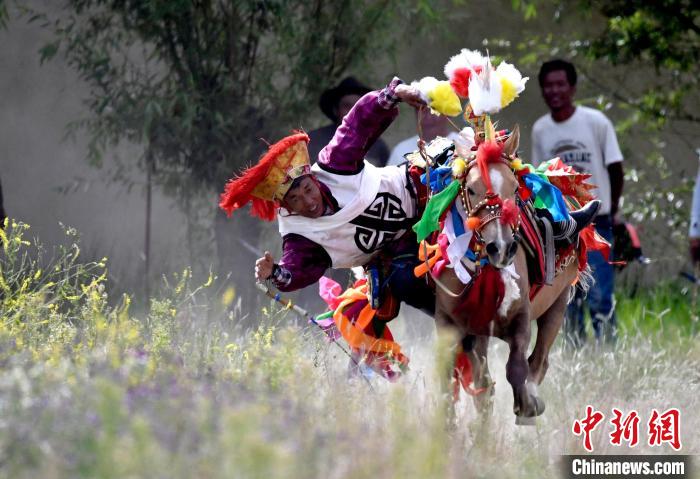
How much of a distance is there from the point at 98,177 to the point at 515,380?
19.1 ft

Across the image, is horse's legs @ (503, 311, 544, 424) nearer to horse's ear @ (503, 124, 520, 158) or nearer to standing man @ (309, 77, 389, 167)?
horse's ear @ (503, 124, 520, 158)

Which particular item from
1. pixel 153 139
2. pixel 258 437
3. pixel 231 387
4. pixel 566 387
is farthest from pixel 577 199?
pixel 153 139

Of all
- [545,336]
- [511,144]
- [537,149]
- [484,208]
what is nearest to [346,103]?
[537,149]

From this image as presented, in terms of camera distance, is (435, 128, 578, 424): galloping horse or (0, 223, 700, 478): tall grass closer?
(0, 223, 700, 478): tall grass

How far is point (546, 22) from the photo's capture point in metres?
12.5

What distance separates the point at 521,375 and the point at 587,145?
3.56 meters

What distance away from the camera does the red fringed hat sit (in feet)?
17.6

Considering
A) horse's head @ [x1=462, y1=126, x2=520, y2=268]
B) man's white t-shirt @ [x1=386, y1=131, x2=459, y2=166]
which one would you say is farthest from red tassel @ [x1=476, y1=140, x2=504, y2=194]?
man's white t-shirt @ [x1=386, y1=131, x2=459, y2=166]

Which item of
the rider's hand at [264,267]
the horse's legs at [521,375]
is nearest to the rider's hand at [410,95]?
the rider's hand at [264,267]

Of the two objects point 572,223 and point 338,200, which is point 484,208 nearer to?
point 338,200

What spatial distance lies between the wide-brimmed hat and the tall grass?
245 cm

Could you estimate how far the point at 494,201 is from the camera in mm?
4961

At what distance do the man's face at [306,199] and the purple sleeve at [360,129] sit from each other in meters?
0.15

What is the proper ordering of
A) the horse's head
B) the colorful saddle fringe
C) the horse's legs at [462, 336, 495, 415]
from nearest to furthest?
the horse's head
the horse's legs at [462, 336, 495, 415]
the colorful saddle fringe
